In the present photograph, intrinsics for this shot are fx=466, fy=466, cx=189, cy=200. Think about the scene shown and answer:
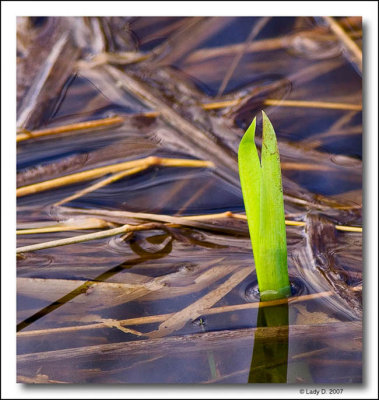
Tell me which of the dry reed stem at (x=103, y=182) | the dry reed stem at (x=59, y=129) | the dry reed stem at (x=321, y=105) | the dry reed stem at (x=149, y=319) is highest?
the dry reed stem at (x=321, y=105)

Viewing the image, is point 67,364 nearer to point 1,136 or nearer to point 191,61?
point 1,136

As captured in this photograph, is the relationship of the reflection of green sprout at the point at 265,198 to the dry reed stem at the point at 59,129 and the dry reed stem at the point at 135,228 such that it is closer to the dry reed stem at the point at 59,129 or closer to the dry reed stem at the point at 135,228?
→ the dry reed stem at the point at 135,228

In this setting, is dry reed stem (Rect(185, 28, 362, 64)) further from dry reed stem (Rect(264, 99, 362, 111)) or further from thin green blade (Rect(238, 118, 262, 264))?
thin green blade (Rect(238, 118, 262, 264))

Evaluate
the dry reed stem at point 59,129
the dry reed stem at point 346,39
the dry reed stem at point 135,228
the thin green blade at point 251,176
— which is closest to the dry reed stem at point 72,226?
the dry reed stem at point 135,228

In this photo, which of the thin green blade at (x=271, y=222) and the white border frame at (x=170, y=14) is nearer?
the thin green blade at (x=271, y=222)

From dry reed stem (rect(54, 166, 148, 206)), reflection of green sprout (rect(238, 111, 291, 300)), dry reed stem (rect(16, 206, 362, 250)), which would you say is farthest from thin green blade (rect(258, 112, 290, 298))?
dry reed stem (rect(54, 166, 148, 206))

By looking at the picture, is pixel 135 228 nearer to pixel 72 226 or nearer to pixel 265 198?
pixel 72 226

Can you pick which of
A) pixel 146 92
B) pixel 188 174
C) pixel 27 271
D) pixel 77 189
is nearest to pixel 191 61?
pixel 146 92
